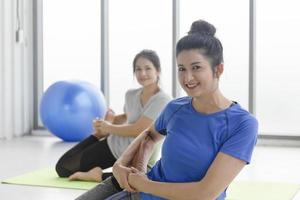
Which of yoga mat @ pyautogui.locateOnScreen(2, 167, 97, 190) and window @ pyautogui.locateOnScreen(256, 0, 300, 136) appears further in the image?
window @ pyautogui.locateOnScreen(256, 0, 300, 136)

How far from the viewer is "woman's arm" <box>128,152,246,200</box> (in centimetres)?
156

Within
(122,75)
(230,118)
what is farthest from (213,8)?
(230,118)

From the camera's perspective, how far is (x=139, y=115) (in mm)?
3262

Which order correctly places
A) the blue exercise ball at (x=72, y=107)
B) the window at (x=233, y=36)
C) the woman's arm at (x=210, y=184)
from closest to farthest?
1. the woman's arm at (x=210, y=184)
2. the blue exercise ball at (x=72, y=107)
3. the window at (x=233, y=36)

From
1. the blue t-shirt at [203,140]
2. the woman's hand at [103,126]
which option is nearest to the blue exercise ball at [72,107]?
the woman's hand at [103,126]

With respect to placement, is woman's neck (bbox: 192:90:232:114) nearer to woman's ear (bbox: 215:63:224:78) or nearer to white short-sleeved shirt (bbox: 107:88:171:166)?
woman's ear (bbox: 215:63:224:78)

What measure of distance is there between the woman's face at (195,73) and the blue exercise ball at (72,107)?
361 centimetres

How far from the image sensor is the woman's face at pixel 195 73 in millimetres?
1621

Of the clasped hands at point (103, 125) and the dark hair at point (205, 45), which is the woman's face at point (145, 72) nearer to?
the clasped hands at point (103, 125)

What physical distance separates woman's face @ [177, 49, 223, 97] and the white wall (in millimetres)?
4367

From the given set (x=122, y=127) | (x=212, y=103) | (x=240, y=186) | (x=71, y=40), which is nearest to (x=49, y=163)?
(x=122, y=127)

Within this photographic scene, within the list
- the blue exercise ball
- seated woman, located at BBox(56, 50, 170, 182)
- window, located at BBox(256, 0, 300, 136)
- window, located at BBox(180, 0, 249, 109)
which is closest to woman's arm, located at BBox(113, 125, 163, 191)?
seated woman, located at BBox(56, 50, 170, 182)

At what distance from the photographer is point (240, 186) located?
349 cm

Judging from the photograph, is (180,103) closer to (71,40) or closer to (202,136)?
(202,136)
